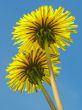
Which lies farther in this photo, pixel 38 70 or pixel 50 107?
pixel 38 70

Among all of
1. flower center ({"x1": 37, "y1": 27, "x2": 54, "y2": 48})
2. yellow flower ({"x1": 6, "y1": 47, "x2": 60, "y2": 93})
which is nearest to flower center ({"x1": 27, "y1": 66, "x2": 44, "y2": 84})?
yellow flower ({"x1": 6, "y1": 47, "x2": 60, "y2": 93})

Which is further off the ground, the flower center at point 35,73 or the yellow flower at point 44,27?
the yellow flower at point 44,27

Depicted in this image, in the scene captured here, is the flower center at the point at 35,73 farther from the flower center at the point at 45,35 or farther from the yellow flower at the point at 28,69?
the flower center at the point at 45,35

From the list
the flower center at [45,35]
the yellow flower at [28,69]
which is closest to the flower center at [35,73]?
the yellow flower at [28,69]

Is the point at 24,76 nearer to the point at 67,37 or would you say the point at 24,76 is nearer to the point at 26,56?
the point at 26,56

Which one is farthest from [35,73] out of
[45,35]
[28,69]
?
[45,35]

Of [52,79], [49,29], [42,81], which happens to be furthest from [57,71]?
[52,79]

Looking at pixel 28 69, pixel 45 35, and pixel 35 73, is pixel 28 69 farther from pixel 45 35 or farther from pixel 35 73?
pixel 45 35

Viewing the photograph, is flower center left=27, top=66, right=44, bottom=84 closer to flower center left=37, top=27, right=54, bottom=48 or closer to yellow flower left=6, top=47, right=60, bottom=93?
yellow flower left=6, top=47, right=60, bottom=93
